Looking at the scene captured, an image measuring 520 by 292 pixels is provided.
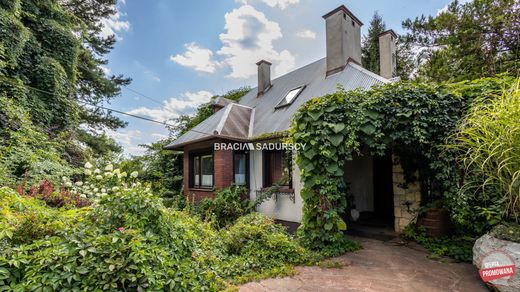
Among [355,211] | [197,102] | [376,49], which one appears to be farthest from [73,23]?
[376,49]

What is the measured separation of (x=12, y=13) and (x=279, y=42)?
31.2 feet

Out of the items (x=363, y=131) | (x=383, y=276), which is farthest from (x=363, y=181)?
(x=383, y=276)

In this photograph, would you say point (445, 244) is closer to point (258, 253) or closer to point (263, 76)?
point (258, 253)

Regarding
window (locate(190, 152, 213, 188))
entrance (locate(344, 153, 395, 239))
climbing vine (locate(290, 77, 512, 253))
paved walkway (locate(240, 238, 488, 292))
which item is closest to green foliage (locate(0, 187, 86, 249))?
paved walkway (locate(240, 238, 488, 292))

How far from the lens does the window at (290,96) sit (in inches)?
363

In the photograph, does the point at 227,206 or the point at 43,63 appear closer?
the point at 227,206

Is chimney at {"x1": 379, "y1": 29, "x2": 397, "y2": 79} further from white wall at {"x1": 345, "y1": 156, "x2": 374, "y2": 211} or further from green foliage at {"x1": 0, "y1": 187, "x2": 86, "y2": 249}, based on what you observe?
green foliage at {"x1": 0, "y1": 187, "x2": 86, "y2": 249}

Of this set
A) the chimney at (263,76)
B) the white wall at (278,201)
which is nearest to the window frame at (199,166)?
the white wall at (278,201)

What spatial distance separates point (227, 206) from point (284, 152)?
7.77 ft

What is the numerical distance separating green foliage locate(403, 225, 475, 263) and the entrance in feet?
5.54

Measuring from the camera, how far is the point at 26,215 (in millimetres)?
2768

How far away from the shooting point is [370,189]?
7828 mm

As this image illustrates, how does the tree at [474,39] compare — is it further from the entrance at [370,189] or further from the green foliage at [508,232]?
the green foliage at [508,232]

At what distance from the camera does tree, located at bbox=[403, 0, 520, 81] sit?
721 centimetres
